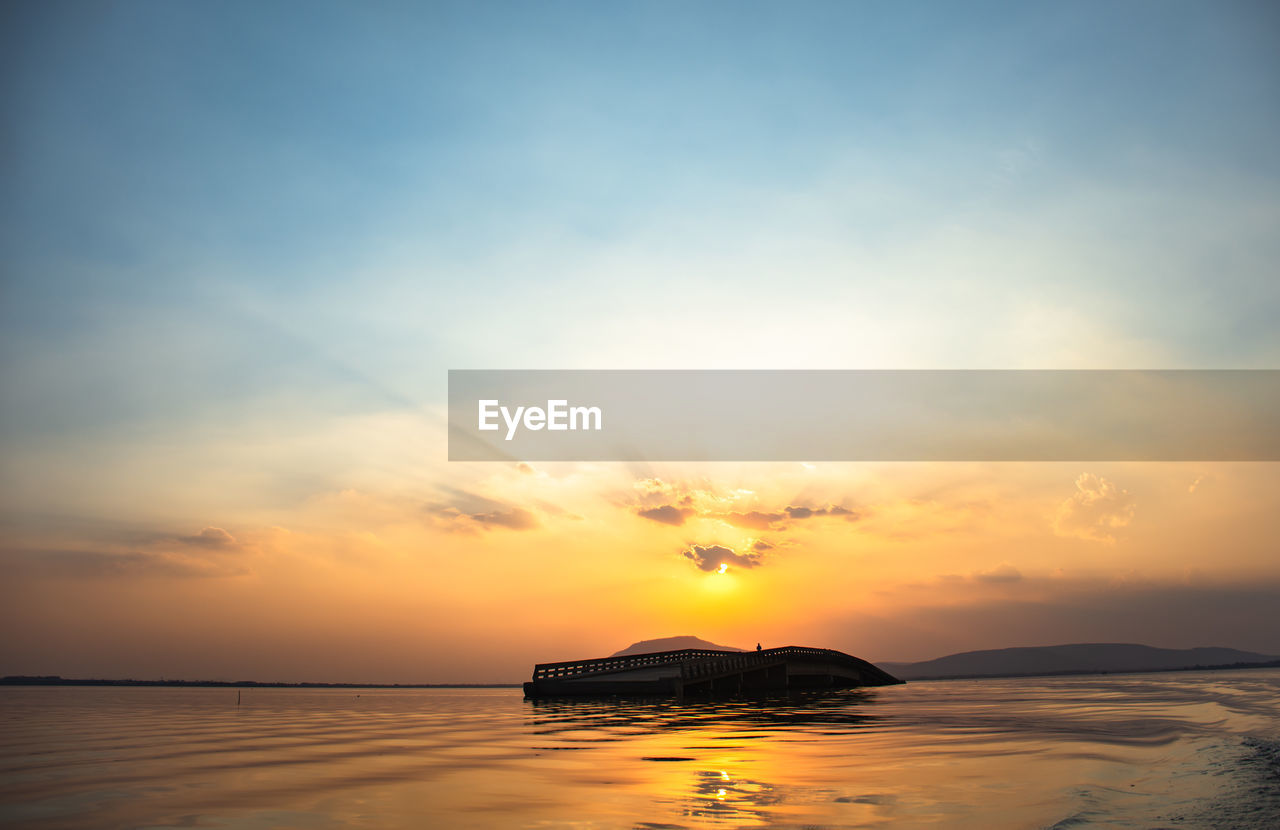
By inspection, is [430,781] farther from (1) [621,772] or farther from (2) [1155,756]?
(2) [1155,756]

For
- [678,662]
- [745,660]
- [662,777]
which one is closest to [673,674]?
[678,662]

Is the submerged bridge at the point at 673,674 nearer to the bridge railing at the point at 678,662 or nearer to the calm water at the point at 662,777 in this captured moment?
the bridge railing at the point at 678,662

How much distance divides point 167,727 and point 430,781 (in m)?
23.1

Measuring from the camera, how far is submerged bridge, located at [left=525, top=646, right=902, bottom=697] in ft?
168

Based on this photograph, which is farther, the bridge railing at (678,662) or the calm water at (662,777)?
the bridge railing at (678,662)

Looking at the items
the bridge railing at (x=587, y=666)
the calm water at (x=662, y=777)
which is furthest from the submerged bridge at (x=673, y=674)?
the calm water at (x=662, y=777)

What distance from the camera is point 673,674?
169 feet

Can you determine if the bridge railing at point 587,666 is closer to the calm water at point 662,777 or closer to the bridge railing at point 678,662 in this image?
the bridge railing at point 678,662

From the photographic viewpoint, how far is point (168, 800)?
12.2 m

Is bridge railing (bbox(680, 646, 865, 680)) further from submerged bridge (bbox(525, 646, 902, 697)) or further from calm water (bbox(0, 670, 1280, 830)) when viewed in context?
calm water (bbox(0, 670, 1280, 830))

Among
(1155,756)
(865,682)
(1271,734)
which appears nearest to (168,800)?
(1155,756)

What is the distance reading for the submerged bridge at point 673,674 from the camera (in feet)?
168

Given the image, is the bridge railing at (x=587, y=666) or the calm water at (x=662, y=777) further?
the bridge railing at (x=587, y=666)

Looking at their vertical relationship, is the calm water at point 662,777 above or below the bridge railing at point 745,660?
above
